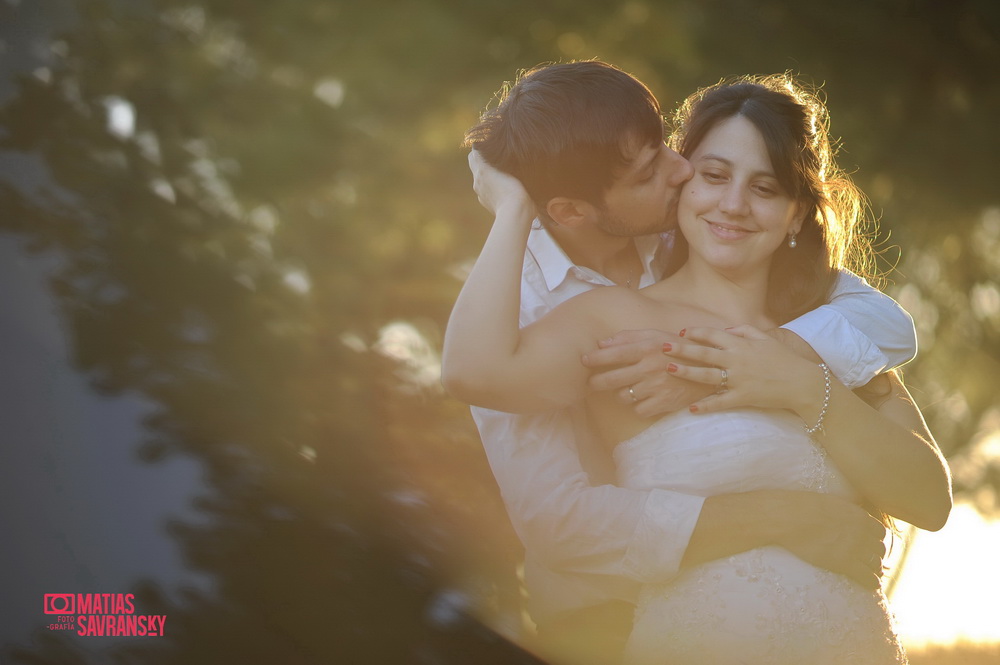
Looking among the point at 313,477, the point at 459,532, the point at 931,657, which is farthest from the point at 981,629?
the point at 313,477

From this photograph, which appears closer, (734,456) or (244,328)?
(244,328)

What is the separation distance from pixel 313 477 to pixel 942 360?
6022mm

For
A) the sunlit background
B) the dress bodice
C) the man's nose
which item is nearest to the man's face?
the man's nose

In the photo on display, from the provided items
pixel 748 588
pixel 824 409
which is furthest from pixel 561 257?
pixel 748 588

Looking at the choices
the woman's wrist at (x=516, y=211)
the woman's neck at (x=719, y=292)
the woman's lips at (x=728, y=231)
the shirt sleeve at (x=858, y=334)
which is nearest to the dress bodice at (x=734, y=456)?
the shirt sleeve at (x=858, y=334)

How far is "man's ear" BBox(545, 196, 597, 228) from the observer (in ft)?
7.09

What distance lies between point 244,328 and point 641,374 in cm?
86

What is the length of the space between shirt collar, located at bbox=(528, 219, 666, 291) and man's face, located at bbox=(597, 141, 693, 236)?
0.50ft

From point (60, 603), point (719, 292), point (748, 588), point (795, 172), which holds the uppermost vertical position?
point (795, 172)

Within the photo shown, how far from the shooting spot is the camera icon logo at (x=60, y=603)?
3.38 ft

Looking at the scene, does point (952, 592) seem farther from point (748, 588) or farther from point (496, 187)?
point (496, 187)

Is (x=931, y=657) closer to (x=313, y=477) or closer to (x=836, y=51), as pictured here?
(x=836, y=51)

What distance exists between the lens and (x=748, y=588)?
180 cm

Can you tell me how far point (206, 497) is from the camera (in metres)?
1.17
